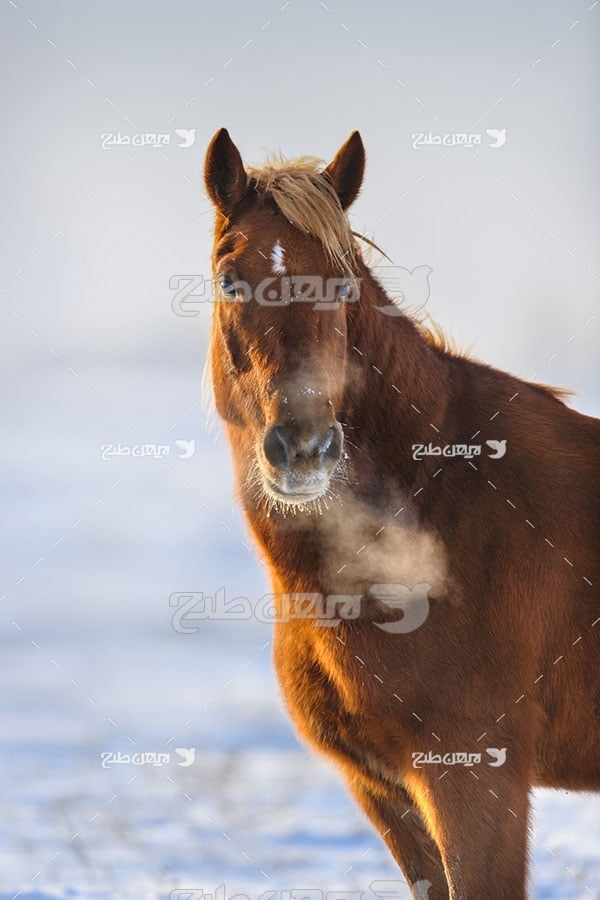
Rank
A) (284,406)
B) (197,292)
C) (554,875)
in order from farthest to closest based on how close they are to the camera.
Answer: (554,875) → (197,292) → (284,406)

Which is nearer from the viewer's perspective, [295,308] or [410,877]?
[295,308]

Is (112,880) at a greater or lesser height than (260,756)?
lesser

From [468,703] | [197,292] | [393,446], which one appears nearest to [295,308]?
[393,446]

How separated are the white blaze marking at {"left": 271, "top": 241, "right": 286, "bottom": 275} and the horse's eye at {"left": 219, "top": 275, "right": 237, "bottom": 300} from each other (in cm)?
22

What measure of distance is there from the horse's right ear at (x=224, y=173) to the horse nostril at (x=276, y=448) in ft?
4.34

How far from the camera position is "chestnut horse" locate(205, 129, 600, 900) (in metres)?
4.21

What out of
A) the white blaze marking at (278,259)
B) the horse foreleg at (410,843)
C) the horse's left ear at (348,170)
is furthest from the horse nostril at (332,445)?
the horse foreleg at (410,843)

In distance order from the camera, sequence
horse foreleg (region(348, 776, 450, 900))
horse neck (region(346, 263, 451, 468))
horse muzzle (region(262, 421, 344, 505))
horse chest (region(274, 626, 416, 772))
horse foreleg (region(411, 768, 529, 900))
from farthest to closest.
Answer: horse foreleg (region(348, 776, 450, 900)) < horse neck (region(346, 263, 451, 468)) < horse chest (region(274, 626, 416, 772)) < horse foreleg (region(411, 768, 529, 900)) < horse muzzle (region(262, 421, 344, 505))

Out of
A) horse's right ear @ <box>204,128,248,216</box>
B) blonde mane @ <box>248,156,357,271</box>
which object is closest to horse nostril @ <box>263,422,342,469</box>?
blonde mane @ <box>248,156,357,271</box>

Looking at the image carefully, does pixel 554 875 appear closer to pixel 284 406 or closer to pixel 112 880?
pixel 112 880

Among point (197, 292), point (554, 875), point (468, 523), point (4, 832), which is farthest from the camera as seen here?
point (4, 832)

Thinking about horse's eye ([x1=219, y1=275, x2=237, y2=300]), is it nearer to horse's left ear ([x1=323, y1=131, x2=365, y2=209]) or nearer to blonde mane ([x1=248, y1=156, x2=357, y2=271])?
blonde mane ([x1=248, y1=156, x2=357, y2=271])

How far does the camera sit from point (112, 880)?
700cm

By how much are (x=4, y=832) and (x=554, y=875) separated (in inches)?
169
